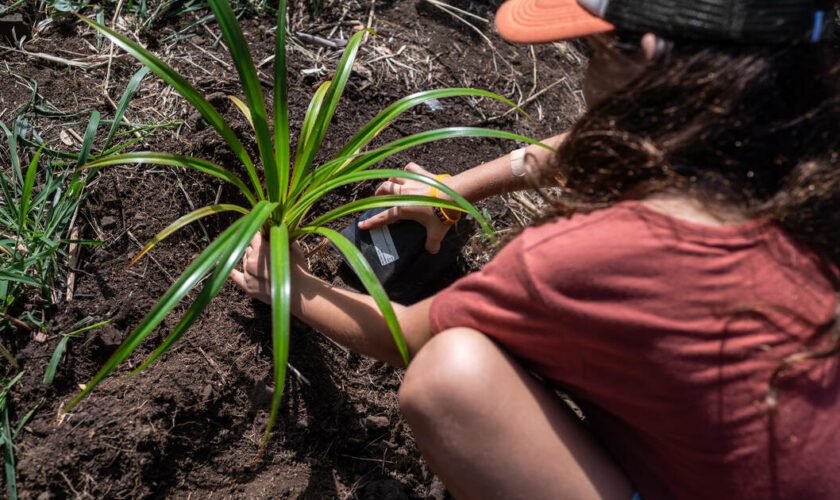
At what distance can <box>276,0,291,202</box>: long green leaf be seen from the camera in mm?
1110

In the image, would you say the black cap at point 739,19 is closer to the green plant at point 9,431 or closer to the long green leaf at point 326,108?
the long green leaf at point 326,108

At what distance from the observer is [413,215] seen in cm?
140

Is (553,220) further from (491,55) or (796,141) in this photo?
(491,55)

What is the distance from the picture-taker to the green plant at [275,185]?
0.95 m

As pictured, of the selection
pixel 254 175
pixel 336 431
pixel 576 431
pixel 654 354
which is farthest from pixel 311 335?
pixel 654 354

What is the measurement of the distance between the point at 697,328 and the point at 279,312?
0.56 meters

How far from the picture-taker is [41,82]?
1479 millimetres

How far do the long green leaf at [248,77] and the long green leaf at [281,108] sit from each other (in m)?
0.03

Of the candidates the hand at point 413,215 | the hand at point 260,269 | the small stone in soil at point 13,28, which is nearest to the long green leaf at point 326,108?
the hand at point 260,269

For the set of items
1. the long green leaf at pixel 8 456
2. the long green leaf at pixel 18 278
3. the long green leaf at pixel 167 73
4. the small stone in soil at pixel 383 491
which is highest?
the long green leaf at pixel 167 73

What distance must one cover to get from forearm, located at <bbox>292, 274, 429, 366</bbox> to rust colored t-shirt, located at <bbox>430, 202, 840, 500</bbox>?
253 millimetres

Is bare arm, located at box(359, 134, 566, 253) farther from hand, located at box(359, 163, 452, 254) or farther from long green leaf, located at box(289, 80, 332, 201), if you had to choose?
long green leaf, located at box(289, 80, 332, 201)

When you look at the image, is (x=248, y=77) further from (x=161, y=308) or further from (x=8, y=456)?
(x=8, y=456)

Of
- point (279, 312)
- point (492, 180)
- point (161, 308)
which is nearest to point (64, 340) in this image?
point (161, 308)
